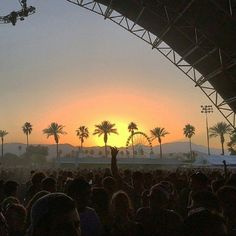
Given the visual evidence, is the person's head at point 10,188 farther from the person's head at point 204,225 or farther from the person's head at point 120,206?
the person's head at point 204,225

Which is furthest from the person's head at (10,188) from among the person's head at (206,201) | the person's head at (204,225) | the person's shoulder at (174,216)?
the person's head at (204,225)

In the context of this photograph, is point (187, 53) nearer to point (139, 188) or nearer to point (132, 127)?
point (139, 188)

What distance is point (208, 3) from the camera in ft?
57.5

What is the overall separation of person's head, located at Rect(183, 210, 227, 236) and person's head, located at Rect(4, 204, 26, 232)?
8.80 ft

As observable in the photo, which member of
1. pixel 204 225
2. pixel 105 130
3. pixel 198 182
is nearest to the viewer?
pixel 204 225

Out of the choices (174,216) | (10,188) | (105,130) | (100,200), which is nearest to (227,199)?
(174,216)

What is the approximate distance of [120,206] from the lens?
569cm

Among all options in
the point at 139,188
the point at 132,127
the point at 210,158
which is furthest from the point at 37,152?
the point at 139,188

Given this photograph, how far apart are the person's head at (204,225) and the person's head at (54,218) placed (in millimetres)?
870

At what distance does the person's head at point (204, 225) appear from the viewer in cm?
313

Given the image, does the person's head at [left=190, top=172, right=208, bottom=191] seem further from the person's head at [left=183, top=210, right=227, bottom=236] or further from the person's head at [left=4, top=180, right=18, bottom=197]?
the person's head at [left=183, top=210, right=227, bottom=236]

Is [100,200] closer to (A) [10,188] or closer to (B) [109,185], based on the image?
(B) [109,185]

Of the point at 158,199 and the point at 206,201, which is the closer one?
the point at 206,201

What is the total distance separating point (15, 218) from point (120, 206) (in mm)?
1310
